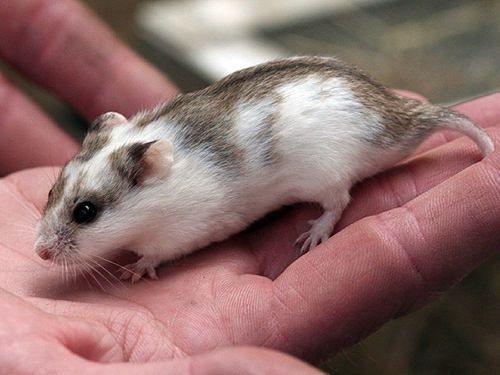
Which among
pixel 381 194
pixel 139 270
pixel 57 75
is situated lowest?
pixel 139 270

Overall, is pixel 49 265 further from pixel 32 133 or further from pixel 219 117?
pixel 32 133

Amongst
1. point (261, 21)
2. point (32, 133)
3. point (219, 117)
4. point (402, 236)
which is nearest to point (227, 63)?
point (261, 21)

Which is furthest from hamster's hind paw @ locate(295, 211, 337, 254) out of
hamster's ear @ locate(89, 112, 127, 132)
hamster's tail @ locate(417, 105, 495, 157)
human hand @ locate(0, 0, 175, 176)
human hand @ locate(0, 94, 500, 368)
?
human hand @ locate(0, 0, 175, 176)

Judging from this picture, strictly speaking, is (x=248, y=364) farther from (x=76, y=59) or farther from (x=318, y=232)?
(x=76, y=59)

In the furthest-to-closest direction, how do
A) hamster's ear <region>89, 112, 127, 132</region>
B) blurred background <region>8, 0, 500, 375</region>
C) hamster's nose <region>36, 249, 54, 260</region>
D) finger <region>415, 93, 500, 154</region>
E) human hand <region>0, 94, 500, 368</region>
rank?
blurred background <region>8, 0, 500, 375</region> → finger <region>415, 93, 500, 154</region> → hamster's ear <region>89, 112, 127, 132</region> → hamster's nose <region>36, 249, 54, 260</region> → human hand <region>0, 94, 500, 368</region>

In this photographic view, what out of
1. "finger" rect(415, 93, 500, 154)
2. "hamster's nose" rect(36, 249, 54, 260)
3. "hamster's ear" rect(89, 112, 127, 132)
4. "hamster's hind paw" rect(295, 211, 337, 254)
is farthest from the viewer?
"finger" rect(415, 93, 500, 154)

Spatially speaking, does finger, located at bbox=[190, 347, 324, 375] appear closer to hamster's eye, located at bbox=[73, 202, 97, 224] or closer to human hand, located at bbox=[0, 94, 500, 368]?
human hand, located at bbox=[0, 94, 500, 368]

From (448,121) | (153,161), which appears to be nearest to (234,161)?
(153,161)
